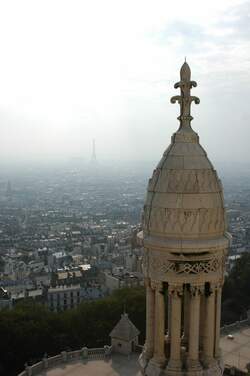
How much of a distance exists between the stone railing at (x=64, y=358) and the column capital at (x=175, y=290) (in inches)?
670

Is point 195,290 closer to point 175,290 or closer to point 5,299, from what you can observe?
point 175,290

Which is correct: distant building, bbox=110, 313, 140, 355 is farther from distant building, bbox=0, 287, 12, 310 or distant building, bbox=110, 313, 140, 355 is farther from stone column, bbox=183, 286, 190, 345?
distant building, bbox=0, 287, 12, 310

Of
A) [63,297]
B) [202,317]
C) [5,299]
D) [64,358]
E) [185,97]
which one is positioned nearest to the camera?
[202,317]

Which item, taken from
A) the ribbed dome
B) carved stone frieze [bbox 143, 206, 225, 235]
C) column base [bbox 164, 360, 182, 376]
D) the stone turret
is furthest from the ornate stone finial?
column base [bbox 164, 360, 182, 376]

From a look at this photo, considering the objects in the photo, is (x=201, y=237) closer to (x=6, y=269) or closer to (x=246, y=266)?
(x=246, y=266)

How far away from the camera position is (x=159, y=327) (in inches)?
346

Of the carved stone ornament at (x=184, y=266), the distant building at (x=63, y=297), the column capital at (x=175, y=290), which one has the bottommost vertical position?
the distant building at (x=63, y=297)

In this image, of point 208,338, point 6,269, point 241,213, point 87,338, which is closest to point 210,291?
point 208,338

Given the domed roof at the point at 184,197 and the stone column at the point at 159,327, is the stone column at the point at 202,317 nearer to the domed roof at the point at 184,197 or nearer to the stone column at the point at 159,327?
the stone column at the point at 159,327

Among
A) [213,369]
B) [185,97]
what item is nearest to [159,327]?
[213,369]

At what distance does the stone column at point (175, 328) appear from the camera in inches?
336

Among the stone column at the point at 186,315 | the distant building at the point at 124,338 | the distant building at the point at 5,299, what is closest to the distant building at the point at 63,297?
the distant building at the point at 5,299

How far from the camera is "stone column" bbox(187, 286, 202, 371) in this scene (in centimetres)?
852

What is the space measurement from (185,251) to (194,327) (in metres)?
1.43
